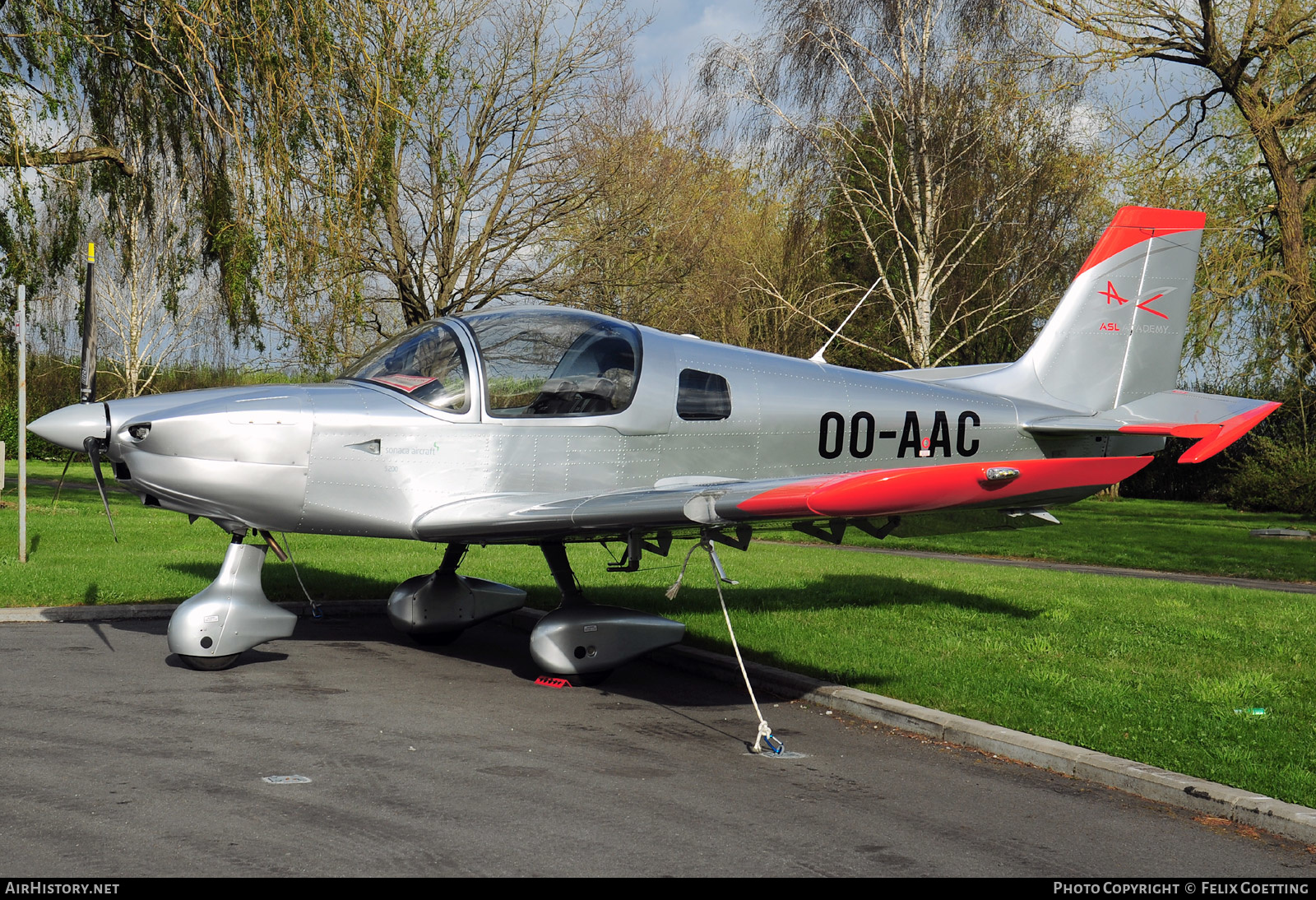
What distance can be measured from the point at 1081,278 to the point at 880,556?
641 centimetres

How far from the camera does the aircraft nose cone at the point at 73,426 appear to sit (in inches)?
264

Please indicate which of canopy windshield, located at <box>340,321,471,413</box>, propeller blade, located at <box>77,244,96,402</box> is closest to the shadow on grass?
canopy windshield, located at <box>340,321,471,413</box>

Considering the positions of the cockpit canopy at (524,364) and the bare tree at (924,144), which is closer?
the cockpit canopy at (524,364)

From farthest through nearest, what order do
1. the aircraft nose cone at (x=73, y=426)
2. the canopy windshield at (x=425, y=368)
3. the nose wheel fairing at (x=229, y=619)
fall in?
the canopy windshield at (x=425, y=368) < the nose wheel fairing at (x=229, y=619) < the aircraft nose cone at (x=73, y=426)

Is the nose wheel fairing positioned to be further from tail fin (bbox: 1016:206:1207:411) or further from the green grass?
tail fin (bbox: 1016:206:1207:411)

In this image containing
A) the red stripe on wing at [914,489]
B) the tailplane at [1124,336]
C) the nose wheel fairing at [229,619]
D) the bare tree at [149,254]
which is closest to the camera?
the red stripe on wing at [914,489]

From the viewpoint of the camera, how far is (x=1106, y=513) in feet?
85.6

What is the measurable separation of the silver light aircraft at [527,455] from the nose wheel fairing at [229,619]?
0.04 feet

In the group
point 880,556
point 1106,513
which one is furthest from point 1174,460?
point 880,556

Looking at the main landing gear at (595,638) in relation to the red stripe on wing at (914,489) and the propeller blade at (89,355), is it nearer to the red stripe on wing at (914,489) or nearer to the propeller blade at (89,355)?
the red stripe on wing at (914,489)

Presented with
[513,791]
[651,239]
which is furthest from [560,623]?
[651,239]

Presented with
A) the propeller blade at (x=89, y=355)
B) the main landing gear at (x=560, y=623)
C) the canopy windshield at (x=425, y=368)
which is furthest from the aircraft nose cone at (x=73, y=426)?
the main landing gear at (x=560, y=623)

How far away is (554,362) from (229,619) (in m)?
2.81
